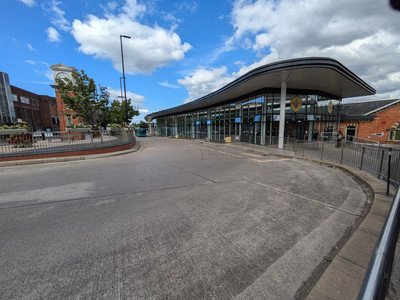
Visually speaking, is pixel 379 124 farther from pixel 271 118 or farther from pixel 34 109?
pixel 34 109

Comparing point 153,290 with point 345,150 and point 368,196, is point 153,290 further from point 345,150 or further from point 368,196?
point 345,150

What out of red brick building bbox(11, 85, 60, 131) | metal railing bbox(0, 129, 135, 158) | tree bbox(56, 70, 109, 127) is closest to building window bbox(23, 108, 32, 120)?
red brick building bbox(11, 85, 60, 131)

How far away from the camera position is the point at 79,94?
22.1 m

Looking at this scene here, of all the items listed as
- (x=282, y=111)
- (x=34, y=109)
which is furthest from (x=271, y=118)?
(x=34, y=109)

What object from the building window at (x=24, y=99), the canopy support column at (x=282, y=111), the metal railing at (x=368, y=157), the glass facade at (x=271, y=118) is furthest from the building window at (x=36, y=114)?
the metal railing at (x=368, y=157)

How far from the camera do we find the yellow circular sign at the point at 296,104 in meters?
17.2

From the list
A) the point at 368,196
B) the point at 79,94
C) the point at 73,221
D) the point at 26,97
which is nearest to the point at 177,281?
the point at 73,221

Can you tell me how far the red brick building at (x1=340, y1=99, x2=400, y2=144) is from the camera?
74.8 ft

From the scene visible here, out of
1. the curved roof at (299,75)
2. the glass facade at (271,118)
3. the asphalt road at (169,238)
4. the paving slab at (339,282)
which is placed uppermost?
the curved roof at (299,75)

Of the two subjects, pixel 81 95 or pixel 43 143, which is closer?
pixel 43 143

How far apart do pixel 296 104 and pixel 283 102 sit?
376 centimetres

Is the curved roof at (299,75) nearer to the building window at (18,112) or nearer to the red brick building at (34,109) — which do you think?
the red brick building at (34,109)

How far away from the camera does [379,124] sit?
2352 cm

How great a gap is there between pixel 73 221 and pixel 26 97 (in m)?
68.2
